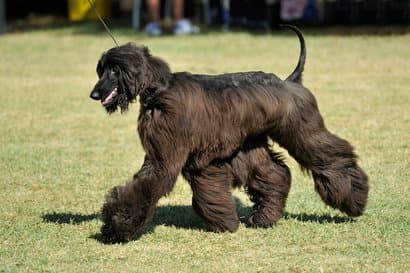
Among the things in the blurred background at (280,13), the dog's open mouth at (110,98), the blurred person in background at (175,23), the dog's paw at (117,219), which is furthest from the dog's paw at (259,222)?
the blurred background at (280,13)

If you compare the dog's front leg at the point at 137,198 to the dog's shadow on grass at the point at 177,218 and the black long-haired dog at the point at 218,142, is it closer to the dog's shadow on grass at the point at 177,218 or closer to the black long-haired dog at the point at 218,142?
the black long-haired dog at the point at 218,142

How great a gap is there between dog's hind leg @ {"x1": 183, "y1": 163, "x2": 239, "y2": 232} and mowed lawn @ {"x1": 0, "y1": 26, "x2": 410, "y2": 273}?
11 cm

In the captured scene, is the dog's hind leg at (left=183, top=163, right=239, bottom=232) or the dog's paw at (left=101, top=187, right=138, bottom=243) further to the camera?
the dog's hind leg at (left=183, top=163, right=239, bottom=232)

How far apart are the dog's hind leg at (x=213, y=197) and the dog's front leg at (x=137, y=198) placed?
0.37 metres

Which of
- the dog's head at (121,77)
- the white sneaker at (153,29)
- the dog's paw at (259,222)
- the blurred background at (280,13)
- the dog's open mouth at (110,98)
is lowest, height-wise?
the white sneaker at (153,29)

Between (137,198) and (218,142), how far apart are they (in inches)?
26.5

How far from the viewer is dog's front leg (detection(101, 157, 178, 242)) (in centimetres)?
527

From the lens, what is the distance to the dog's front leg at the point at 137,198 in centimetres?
527

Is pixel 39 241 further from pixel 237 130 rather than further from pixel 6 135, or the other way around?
pixel 6 135

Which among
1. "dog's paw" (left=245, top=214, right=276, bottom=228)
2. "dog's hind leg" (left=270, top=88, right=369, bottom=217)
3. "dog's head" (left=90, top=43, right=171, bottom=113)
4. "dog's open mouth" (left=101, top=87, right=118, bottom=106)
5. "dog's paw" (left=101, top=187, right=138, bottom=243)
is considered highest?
"dog's head" (left=90, top=43, right=171, bottom=113)

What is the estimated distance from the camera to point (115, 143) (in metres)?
8.73

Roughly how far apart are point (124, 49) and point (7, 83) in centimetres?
780

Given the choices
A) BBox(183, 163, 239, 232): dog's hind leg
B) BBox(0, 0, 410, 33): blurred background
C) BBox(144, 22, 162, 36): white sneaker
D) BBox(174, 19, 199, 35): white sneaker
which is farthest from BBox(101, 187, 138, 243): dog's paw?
BBox(0, 0, 410, 33): blurred background

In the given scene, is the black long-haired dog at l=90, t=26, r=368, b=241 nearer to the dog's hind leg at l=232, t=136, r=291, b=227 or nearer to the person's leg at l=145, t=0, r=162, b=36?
the dog's hind leg at l=232, t=136, r=291, b=227
